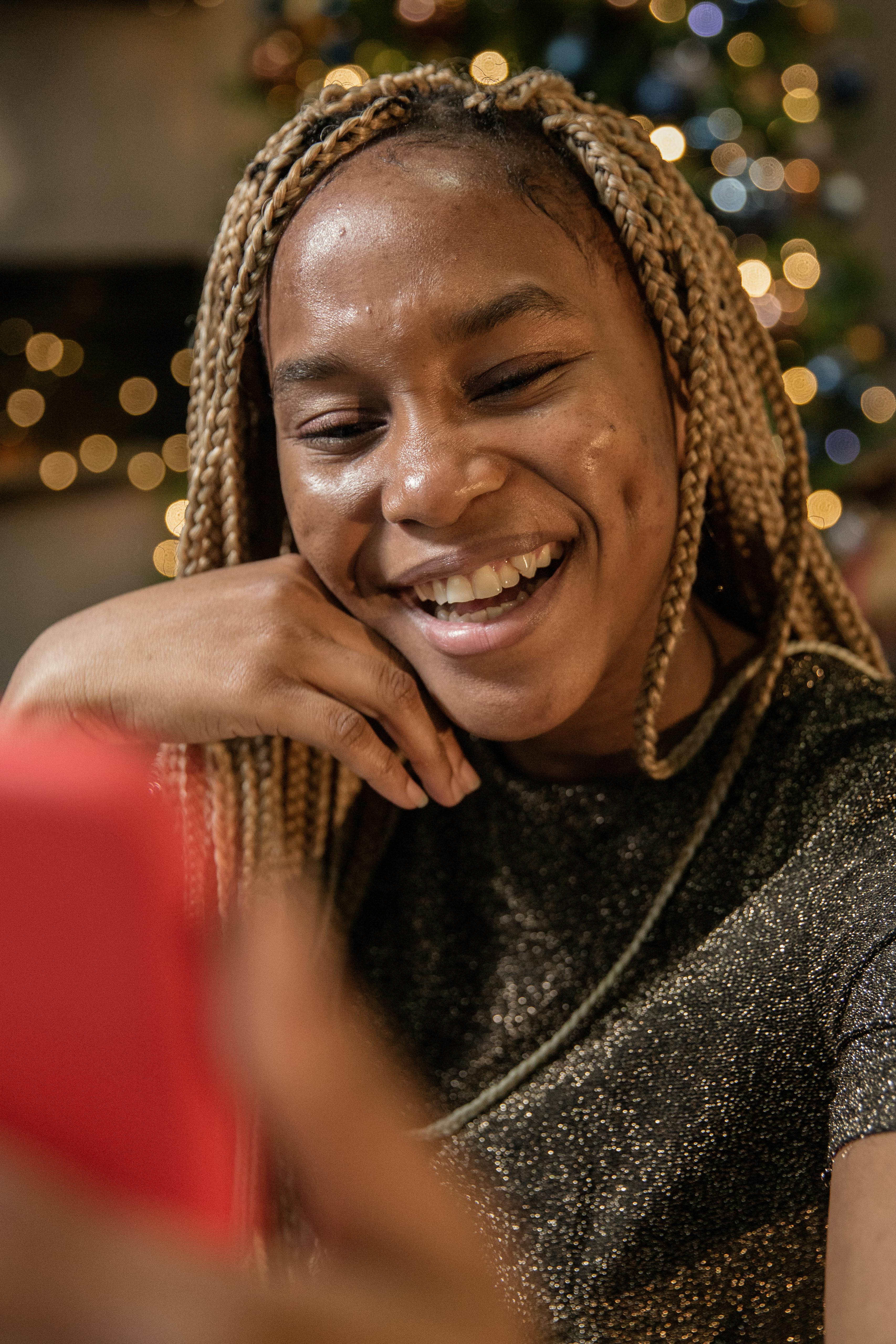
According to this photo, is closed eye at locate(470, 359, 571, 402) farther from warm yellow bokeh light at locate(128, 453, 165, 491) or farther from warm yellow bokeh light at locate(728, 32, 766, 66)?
warm yellow bokeh light at locate(128, 453, 165, 491)

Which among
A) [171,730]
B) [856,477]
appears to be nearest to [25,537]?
[856,477]

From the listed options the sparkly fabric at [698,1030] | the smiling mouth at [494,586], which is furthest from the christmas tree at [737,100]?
the smiling mouth at [494,586]

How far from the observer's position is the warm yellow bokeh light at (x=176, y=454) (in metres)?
3.06

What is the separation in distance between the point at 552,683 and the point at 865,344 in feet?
8.49

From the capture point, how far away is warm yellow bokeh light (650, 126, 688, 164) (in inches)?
97.3

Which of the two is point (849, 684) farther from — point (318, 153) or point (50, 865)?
point (50, 865)

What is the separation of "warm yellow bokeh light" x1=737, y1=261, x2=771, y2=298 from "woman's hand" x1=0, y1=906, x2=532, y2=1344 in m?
2.04

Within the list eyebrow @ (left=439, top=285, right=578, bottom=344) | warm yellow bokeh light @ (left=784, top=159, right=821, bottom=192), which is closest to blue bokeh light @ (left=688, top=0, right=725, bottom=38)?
warm yellow bokeh light @ (left=784, top=159, right=821, bottom=192)

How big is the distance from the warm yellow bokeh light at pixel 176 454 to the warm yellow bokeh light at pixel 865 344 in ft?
5.93

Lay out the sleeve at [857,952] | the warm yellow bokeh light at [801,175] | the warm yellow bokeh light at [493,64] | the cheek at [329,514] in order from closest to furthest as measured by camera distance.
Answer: the sleeve at [857,952] → the cheek at [329,514] → the warm yellow bokeh light at [493,64] → the warm yellow bokeh light at [801,175]

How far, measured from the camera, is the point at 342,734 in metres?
1.05

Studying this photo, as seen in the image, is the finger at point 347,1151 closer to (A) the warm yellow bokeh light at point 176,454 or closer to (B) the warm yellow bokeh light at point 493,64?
(B) the warm yellow bokeh light at point 493,64

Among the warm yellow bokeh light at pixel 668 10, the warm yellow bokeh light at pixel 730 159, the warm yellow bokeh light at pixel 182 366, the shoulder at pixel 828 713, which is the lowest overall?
the warm yellow bokeh light at pixel 182 366

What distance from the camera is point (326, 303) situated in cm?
96
